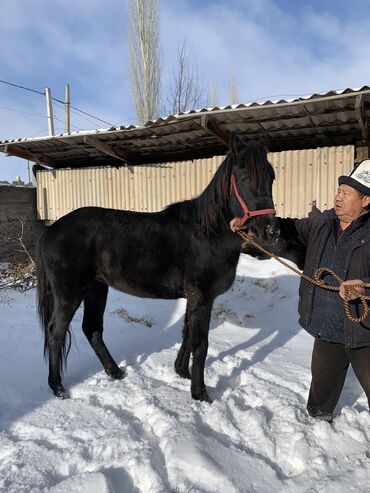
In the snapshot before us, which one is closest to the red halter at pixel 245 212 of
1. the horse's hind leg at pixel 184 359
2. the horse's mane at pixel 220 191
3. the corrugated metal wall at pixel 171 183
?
the horse's mane at pixel 220 191

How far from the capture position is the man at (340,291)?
199 centimetres

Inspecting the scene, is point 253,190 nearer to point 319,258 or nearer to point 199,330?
point 319,258

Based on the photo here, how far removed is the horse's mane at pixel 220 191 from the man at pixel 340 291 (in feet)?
1.66

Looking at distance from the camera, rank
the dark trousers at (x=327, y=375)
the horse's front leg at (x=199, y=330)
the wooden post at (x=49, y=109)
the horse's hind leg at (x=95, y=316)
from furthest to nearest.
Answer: the wooden post at (x=49, y=109) < the horse's hind leg at (x=95, y=316) < the horse's front leg at (x=199, y=330) < the dark trousers at (x=327, y=375)

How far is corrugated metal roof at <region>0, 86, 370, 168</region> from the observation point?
4.66 meters

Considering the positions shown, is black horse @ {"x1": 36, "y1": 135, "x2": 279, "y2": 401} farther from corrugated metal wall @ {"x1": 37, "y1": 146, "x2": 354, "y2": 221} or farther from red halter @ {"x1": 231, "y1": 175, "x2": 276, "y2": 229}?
corrugated metal wall @ {"x1": 37, "y1": 146, "x2": 354, "y2": 221}

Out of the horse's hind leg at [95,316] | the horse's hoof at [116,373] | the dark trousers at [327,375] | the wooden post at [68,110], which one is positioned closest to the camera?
the dark trousers at [327,375]

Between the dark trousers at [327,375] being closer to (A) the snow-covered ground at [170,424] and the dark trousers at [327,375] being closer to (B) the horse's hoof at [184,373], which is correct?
(A) the snow-covered ground at [170,424]

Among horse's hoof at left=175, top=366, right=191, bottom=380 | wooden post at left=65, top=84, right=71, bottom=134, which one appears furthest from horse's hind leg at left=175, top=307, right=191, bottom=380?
wooden post at left=65, top=84, right=71, bottom=134

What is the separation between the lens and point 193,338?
115 inches

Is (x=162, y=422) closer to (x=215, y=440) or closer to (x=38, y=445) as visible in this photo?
(x=215, y=440)

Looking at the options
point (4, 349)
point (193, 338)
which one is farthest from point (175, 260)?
point (4, 349)

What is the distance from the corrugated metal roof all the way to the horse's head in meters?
1.58

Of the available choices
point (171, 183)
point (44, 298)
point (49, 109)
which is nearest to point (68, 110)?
point (49, 109)
